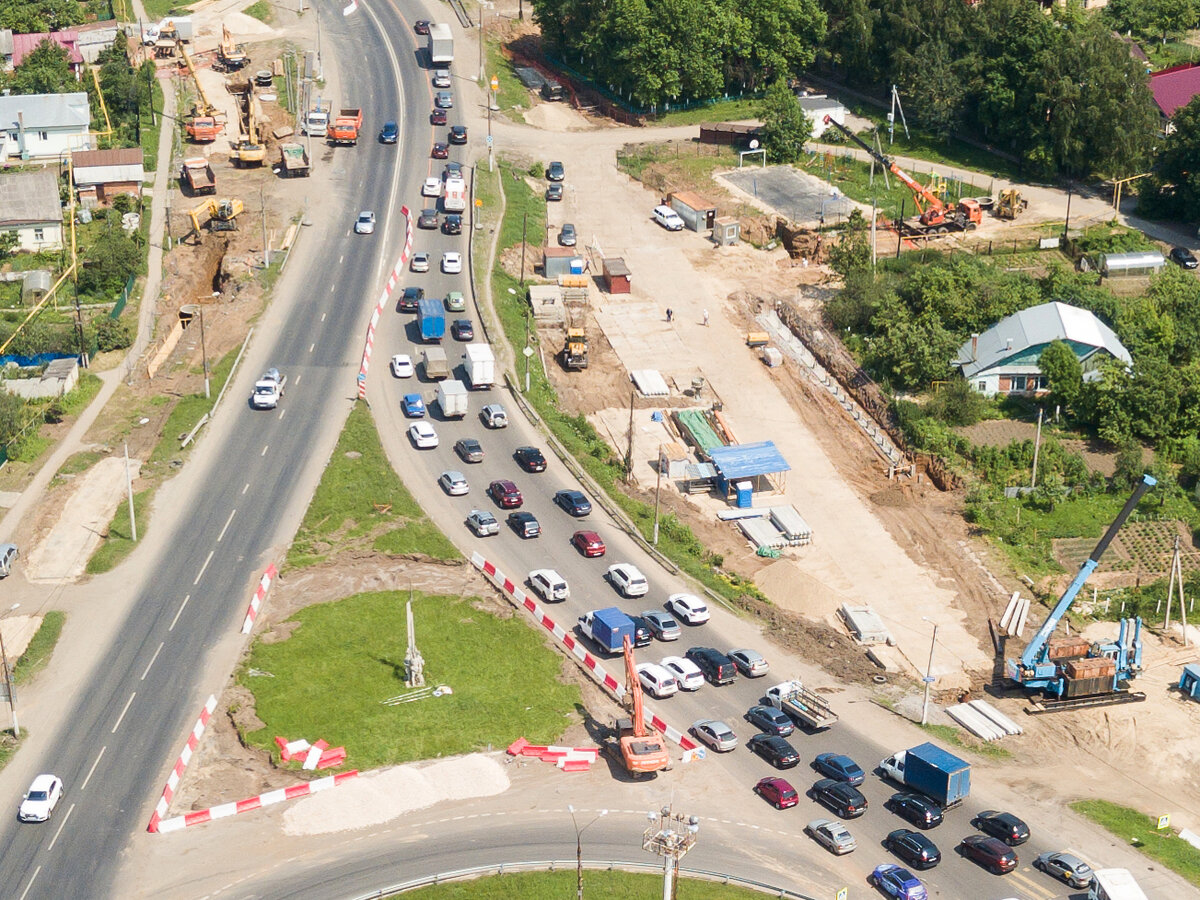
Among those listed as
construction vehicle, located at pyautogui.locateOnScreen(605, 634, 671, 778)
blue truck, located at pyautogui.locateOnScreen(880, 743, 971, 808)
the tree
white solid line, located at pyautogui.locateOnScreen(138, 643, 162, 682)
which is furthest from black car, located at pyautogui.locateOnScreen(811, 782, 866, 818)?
the tree

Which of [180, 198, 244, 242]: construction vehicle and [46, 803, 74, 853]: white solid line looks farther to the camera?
[180, 198, 244, 242]: construction vehicle

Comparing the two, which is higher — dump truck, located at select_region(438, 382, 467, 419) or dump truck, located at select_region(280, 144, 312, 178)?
dump truck, located at select_region(280, 144, 312, 178)

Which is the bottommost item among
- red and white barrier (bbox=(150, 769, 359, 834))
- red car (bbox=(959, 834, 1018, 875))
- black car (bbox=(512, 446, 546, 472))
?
red car (bbox=(959, 834, 1018, 875))

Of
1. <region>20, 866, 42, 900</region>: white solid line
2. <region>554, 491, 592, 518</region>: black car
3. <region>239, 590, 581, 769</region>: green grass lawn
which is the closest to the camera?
<region>20, 866, 42, 900</region>: white solid line

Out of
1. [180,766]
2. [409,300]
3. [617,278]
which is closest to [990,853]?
[180,766]

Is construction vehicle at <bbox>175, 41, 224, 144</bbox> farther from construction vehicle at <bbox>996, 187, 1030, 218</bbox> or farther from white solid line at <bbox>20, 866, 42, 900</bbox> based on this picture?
white solid line at <bbox>20, 866, 42, 900</bbox>

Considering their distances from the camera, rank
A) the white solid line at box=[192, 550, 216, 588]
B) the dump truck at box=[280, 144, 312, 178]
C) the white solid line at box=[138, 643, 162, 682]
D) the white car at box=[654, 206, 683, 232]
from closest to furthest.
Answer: the white solid line at box=[138, 643, 162, 682], the white solid line at box=[192, 550, 216, 588], the white car at box=[654, 206, 683, 232], the dump truck at box=[280, 144, 312, 178]
